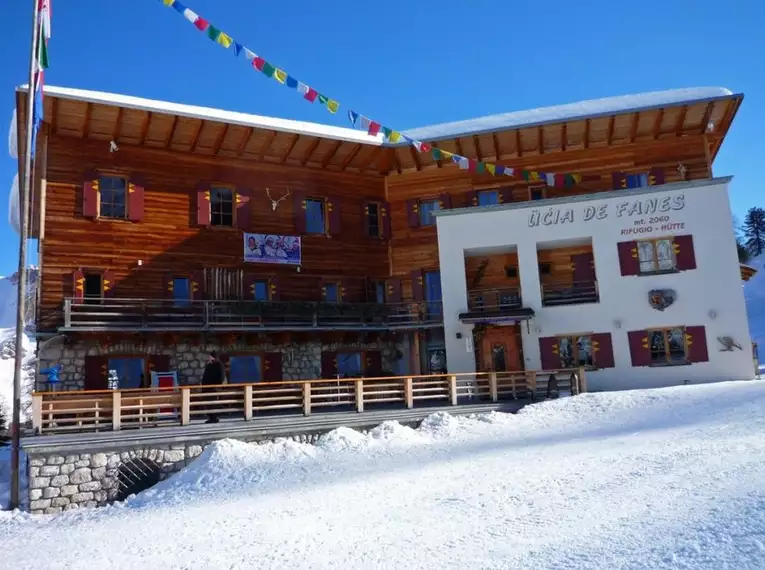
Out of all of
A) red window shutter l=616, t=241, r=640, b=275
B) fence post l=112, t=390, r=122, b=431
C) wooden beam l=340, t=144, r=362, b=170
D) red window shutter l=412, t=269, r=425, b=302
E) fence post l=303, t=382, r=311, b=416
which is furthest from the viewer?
red window shutter l=412, t=269, r=425, b=302

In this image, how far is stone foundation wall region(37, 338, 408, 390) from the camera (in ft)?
61.8

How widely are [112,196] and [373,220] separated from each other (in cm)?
942

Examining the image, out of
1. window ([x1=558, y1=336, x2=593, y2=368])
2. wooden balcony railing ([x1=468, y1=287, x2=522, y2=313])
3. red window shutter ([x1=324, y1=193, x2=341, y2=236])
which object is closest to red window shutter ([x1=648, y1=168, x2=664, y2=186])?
wooden balcony railing ([x1=468, y1=287, x2=522, y2=313])

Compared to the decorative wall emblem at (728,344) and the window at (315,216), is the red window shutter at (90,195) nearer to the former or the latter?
the window at (315,216)

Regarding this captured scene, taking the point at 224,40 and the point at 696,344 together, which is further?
the point at 696,344

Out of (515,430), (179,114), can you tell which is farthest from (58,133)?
(515,430)

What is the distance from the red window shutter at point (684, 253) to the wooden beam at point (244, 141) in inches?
552

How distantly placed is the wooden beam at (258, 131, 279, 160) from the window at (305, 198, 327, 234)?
7.53 ft

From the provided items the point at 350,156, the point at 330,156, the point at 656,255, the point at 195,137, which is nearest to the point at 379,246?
the point at 350,156

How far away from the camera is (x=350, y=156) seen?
23.9 m

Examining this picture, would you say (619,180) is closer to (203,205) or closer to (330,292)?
(330,292)

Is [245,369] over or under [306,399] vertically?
over

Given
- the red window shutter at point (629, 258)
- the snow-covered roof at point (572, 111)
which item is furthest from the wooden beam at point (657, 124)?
the red window shutter at point (629, 258)

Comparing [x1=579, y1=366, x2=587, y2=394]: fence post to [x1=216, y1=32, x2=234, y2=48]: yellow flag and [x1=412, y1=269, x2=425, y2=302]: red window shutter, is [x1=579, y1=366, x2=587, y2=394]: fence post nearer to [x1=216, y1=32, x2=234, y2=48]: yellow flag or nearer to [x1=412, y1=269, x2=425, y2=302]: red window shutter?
[x1=412, y1=269, x2=425, y2=302]: red window shutter
